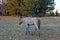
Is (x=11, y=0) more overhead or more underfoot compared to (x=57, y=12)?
more overhead

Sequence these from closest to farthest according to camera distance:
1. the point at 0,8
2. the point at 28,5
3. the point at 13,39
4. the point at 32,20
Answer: the point at 13,39, the point at 32,20, the point at 28,5, the point at 0,8

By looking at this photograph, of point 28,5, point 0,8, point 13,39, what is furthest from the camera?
point 0,8

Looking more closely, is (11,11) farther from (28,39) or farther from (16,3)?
(28,39)

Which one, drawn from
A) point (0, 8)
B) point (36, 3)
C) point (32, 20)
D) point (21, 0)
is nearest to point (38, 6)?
point (36, 3)

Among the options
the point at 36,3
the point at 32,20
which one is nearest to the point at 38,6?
the point at 36,3

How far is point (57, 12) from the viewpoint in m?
36.5

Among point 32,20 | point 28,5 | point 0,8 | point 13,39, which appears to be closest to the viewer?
point 13,39

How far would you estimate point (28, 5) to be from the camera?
34.5 m

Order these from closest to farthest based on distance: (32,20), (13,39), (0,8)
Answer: (13,39)
(32,20)
(0,8)

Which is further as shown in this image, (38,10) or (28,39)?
(38,10)

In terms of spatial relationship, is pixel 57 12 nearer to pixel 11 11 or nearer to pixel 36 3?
pixel 36 3

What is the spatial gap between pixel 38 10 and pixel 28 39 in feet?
92.0

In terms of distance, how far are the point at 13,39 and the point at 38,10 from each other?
28.3 m

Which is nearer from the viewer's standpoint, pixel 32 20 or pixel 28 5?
pixel 32 20
